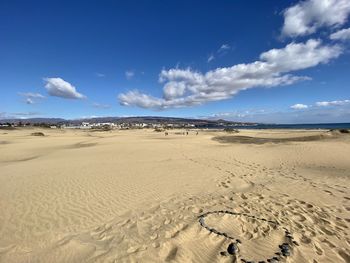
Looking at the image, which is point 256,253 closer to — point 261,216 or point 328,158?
point 261,216

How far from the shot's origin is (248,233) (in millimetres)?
5598

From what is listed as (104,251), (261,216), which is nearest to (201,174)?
(261,216)

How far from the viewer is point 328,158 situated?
16453 millimetres

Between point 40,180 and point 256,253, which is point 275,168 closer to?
point 256,253

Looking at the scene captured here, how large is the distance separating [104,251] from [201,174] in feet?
24.9

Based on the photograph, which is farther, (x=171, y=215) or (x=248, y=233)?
(x=171, y=215)

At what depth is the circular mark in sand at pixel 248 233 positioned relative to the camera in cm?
484

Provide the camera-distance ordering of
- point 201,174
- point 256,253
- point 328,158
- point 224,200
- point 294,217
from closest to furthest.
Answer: point 256,253 < point 294,217 < point 224,200 < point 201,174 < point 328,158

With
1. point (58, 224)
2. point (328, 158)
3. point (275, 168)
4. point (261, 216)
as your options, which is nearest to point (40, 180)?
point (58, 224)

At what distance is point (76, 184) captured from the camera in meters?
9.93

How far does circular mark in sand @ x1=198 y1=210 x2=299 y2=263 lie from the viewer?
15.9ft

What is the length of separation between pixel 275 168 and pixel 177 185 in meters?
6.52

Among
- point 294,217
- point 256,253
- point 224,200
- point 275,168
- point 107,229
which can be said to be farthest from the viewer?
point 275,168

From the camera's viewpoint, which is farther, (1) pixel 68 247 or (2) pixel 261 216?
(2) pixel 261 216
